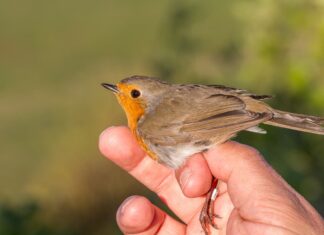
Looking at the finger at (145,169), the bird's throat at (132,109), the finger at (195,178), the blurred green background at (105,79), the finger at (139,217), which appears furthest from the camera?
the blurred green background at (105,79)

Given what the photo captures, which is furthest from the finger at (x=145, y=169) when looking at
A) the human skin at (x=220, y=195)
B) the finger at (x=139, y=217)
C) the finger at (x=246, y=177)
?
the finger at (x=246, y=177)

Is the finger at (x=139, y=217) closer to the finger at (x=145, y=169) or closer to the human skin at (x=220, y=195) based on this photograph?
the human skin at (x=220, y=195)

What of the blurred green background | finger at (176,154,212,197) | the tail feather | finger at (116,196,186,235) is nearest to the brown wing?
the tail feather

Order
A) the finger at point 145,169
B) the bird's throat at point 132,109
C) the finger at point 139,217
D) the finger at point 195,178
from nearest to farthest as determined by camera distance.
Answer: the finger at point 195,178 → the finger at point 139,217 → the finger at point 145,169 → the bird's throat at point 132,109

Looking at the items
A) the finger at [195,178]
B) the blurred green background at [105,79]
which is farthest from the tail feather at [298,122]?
the blurred green background at [105,79]

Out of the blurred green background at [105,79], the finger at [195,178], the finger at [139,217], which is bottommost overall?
the blurred green background at [105,79]

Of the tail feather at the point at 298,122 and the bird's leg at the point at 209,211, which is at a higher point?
the tail feather at the point at 298,122

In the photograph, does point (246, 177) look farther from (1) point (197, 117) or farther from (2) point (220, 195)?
(1) point (197, 117)

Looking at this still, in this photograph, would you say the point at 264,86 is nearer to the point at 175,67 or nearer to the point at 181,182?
the point at 175,67

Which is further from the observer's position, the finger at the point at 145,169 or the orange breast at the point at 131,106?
the orange breast at the point at 131,106
